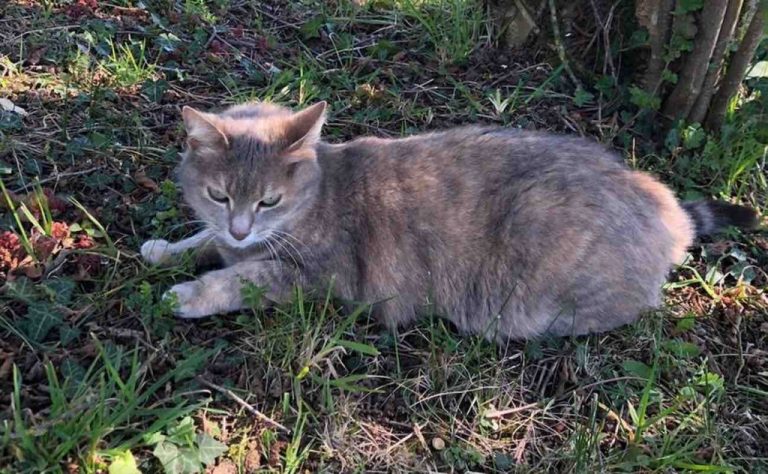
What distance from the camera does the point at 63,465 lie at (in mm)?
2074

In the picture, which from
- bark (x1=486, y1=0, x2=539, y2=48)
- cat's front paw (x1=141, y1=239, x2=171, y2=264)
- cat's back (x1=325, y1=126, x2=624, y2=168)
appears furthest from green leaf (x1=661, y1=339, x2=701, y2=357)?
bark (x1=486, y1=0, x2=539, y2=48)

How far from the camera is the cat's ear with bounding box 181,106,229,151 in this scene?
266 cm

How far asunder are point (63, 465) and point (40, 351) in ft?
1.79

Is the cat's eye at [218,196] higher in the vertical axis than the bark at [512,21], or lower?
lower

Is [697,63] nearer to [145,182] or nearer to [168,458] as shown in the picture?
[145,182]

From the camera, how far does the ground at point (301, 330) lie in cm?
235

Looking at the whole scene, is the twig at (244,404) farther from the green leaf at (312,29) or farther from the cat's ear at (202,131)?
the green leaf at (312,29)

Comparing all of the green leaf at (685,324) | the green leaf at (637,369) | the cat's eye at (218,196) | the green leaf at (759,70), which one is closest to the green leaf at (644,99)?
the green leaf at (759,70)

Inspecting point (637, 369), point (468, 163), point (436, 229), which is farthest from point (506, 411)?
point (468, 163)

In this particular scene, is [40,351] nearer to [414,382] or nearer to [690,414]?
[414,382]

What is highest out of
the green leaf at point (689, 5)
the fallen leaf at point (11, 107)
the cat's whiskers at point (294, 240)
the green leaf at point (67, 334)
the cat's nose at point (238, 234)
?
the green leaf at point (689, 5)

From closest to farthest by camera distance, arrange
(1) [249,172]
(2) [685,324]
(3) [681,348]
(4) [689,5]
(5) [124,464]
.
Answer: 1. (5) [124,464]
2. (1) [249,172]
3. (3) [681,348]
4. (2) [685,324]
5. (4) [689,5]

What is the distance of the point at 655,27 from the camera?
3.74m

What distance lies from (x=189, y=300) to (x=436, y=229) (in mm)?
1054
